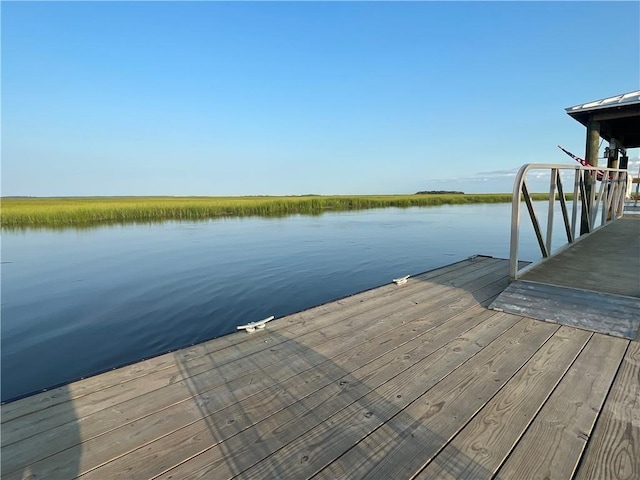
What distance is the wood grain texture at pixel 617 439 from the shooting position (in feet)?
4.49

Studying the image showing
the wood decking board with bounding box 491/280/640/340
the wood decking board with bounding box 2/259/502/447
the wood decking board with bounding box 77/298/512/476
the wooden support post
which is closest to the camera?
the wood decking board with bounding box 77/298/512/476

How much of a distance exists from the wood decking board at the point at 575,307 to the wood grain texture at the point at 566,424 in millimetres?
504

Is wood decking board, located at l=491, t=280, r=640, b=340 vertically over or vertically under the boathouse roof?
under

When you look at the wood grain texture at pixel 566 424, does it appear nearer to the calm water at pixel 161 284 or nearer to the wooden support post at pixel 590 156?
the calm water at pixel 161 284

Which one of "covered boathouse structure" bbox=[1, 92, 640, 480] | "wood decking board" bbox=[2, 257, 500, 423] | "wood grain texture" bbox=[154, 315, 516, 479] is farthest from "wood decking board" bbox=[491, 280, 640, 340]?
"wood grain texture" bbox=[154, 315, 516, 479]

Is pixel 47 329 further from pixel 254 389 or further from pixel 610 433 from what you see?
pixel 610 433

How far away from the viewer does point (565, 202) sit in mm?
4301

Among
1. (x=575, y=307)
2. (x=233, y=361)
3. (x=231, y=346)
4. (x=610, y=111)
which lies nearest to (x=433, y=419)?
(x=233, y=361)

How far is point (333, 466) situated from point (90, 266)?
10.9 metres

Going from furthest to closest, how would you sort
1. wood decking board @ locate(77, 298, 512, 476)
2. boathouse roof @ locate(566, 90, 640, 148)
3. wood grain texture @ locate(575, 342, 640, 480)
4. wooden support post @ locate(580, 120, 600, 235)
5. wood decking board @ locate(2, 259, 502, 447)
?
wooden support post @ locate(580, 120, 600, 235)
boathouse roof @ locate(566, 90, 640, 148)
wood decking board @ locate(2, 259, 502, 447)
wood decking board @ locate(77, 298, 512, 476)
wood grain texture @ locate(575, 342, 640, 480)

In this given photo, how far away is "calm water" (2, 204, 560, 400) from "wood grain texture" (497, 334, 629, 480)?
10.7 ft

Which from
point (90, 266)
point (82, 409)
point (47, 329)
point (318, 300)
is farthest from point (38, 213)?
point (82, 409)

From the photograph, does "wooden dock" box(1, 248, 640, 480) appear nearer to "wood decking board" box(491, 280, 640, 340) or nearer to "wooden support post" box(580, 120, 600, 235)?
"wood decking board" box(491, 280, 640, 340)

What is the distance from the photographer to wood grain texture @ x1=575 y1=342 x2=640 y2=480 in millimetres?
1368
